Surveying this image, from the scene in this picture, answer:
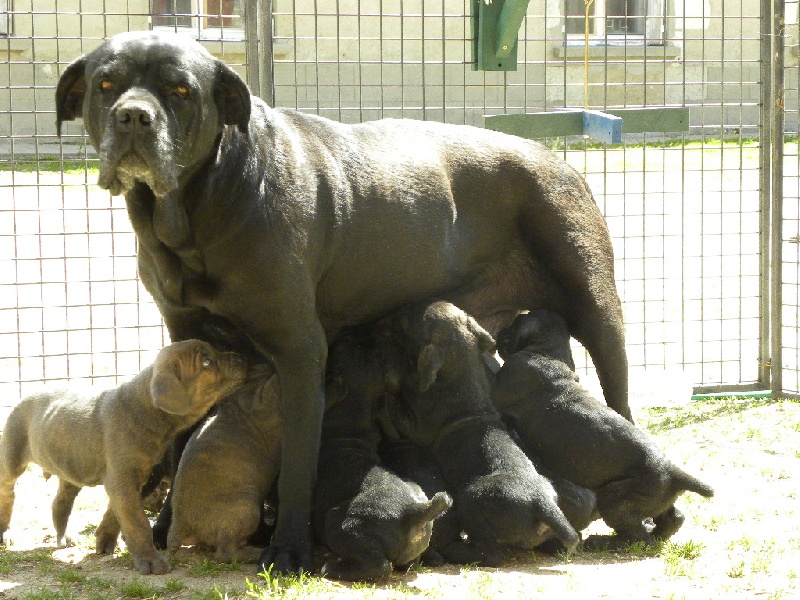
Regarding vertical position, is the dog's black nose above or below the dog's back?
above

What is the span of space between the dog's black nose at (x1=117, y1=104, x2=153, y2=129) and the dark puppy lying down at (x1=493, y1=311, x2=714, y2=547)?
6.94ft

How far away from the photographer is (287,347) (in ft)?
14.7

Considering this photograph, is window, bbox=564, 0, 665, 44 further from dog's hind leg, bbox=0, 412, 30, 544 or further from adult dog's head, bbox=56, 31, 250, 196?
dog's hind leg, bbox=0, 412, 30, 544

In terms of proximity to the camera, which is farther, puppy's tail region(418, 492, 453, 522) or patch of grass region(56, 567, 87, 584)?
patch of grass region(56, 567, 87, 584)

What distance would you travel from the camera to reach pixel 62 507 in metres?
4.96

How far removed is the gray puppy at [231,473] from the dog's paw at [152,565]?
223 millimetres

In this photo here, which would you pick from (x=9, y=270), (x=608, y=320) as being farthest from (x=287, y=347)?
(x=9, y=270)

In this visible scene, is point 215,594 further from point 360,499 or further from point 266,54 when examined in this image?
point 266,54

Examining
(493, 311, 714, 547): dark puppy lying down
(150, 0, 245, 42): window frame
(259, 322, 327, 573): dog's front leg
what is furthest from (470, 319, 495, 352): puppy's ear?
(150, 0, 245, 42): window frame

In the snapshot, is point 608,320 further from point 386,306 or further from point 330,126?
point 330,126

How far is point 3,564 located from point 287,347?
1.49 m

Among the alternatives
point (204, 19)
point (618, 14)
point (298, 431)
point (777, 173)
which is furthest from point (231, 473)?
point (618, 14)

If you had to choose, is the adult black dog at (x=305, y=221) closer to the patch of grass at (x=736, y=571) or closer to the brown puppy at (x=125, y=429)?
the brown puppy at (x=125, y=429)

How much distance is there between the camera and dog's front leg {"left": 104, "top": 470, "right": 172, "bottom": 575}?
14.2 ft
